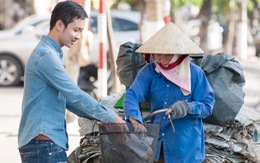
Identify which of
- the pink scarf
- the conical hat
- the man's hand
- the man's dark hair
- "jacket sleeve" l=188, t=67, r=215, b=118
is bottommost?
the man's hand

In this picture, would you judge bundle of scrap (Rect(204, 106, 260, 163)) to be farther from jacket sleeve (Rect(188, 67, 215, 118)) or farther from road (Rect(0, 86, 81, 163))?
road (Rect(0, 86, 81, 163))

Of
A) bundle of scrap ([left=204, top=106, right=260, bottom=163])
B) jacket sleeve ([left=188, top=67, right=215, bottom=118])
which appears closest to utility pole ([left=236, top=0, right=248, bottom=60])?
bundle of scrap ([left=204, top=106, right=260, bottom=163])

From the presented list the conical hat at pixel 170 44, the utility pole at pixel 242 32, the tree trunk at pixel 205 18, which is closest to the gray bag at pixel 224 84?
the conical hat at pixel 170 44

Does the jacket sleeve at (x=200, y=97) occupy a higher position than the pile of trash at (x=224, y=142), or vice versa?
the jacket sleeve at (x=200, y=97)

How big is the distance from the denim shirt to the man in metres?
0.80

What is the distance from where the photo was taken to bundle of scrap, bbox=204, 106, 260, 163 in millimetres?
5781

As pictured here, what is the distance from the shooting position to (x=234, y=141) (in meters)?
5.93

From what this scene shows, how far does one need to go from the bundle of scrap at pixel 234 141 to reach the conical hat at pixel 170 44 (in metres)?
0.86

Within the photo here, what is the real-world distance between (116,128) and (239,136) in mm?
1782

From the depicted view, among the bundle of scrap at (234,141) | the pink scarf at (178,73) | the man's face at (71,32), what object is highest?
the man's face at (71,32)

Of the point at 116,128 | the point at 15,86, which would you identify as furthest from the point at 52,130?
the point at 15,86

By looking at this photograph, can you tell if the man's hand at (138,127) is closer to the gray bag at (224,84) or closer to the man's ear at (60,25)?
the man's ear at (60,25)

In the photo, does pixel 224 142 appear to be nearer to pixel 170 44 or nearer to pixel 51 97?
pixel 170 44

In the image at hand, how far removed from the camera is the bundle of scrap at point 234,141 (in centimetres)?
578
